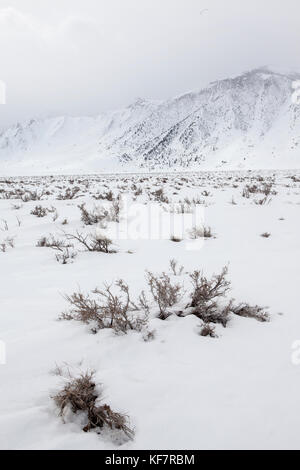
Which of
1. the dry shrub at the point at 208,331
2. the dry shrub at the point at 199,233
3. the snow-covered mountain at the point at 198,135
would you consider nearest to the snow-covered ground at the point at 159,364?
the dry shrub at the point at 208,331

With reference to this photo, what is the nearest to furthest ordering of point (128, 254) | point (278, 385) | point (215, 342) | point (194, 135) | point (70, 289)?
point (278, 385) < point (215, 342) < point (70, 289) < point (128, 254) < point (194, 135)

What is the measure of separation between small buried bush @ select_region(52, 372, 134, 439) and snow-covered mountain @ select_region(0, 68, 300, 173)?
55625 millimetres

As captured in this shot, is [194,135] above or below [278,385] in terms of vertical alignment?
above

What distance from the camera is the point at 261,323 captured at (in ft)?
7.98

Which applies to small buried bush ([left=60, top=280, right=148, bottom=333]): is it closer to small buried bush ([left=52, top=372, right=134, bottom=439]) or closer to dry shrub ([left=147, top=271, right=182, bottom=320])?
dry shrub ([left=147, top=271, right=182, bottom=320])

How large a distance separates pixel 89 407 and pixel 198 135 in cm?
8585

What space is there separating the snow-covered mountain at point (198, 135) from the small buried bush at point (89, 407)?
55.6 metres

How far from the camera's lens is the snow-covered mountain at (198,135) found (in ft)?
219

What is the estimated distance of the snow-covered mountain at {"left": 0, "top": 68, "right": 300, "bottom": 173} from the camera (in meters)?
66.6

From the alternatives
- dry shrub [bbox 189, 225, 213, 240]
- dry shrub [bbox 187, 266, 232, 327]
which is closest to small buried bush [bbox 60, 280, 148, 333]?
dry shrub [bbox 187, 266, 232, 327]
